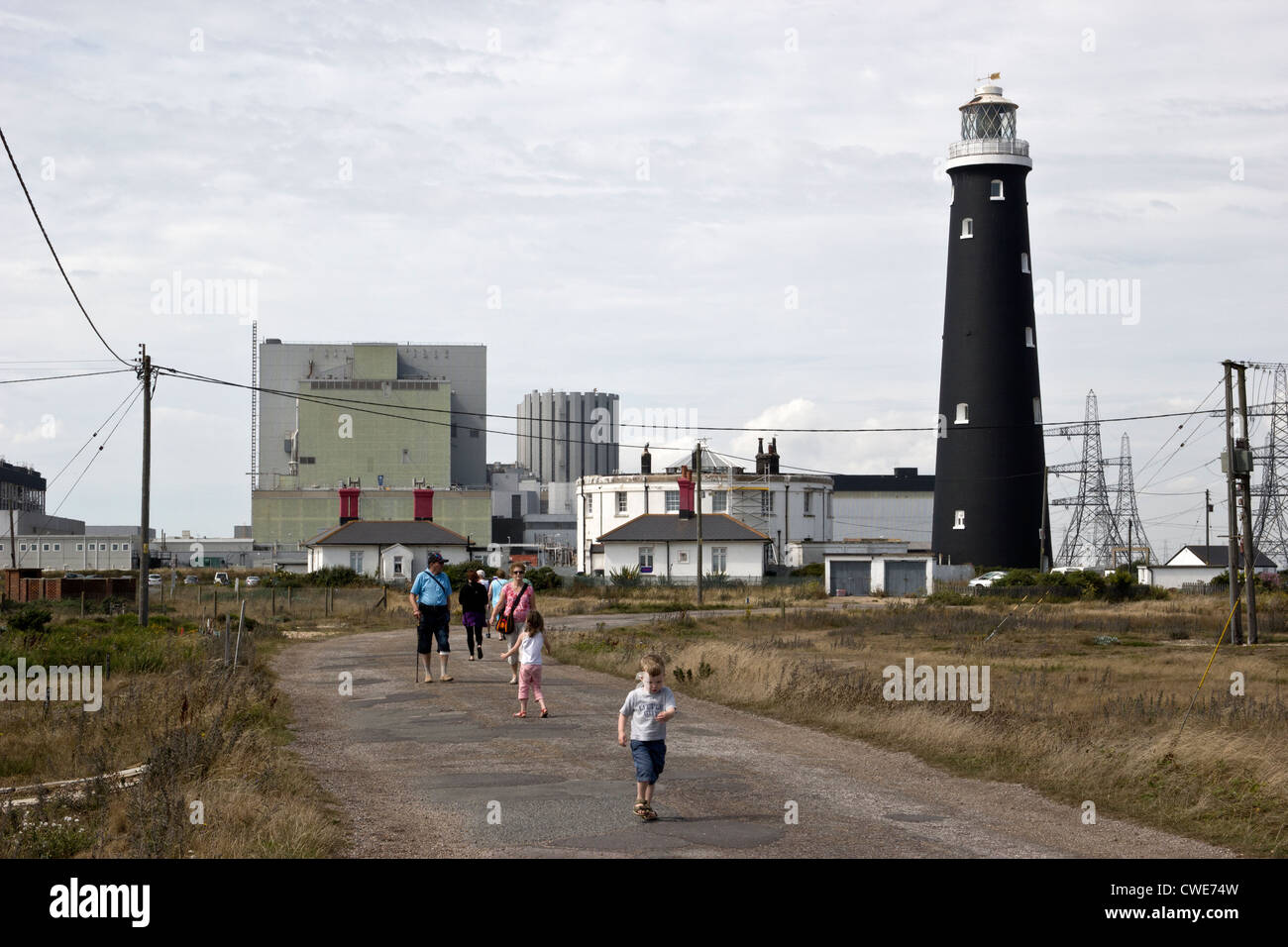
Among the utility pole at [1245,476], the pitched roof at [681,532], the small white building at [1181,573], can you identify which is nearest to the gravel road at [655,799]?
the utility pole at [1245,476]

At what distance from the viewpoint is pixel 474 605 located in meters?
22.6

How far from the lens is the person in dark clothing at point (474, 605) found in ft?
73.3

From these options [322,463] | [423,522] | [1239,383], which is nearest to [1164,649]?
[1239,383]

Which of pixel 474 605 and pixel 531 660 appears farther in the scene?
pixel 474 605

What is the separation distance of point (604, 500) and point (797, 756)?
72115 millimetres

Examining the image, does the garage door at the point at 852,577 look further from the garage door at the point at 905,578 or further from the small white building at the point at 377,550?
the small white building at the point at 377,550

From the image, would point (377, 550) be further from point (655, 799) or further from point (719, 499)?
point (655, 799)

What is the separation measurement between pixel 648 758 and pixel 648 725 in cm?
28

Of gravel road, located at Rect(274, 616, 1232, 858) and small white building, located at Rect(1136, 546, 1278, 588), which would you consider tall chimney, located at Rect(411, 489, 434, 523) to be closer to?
small white building, located at Rect(1136, 546, 1278, 588)

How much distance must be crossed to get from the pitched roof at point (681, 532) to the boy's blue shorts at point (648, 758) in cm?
5930

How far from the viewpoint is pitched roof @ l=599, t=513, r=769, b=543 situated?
232 feet

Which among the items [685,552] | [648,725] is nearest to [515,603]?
[648,725]

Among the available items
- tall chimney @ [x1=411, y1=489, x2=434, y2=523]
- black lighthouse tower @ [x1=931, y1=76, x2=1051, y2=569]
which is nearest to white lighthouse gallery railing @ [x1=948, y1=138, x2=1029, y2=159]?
black lighthouse tower @ [x1=931, y1=76, x2=1051, y2=569]
